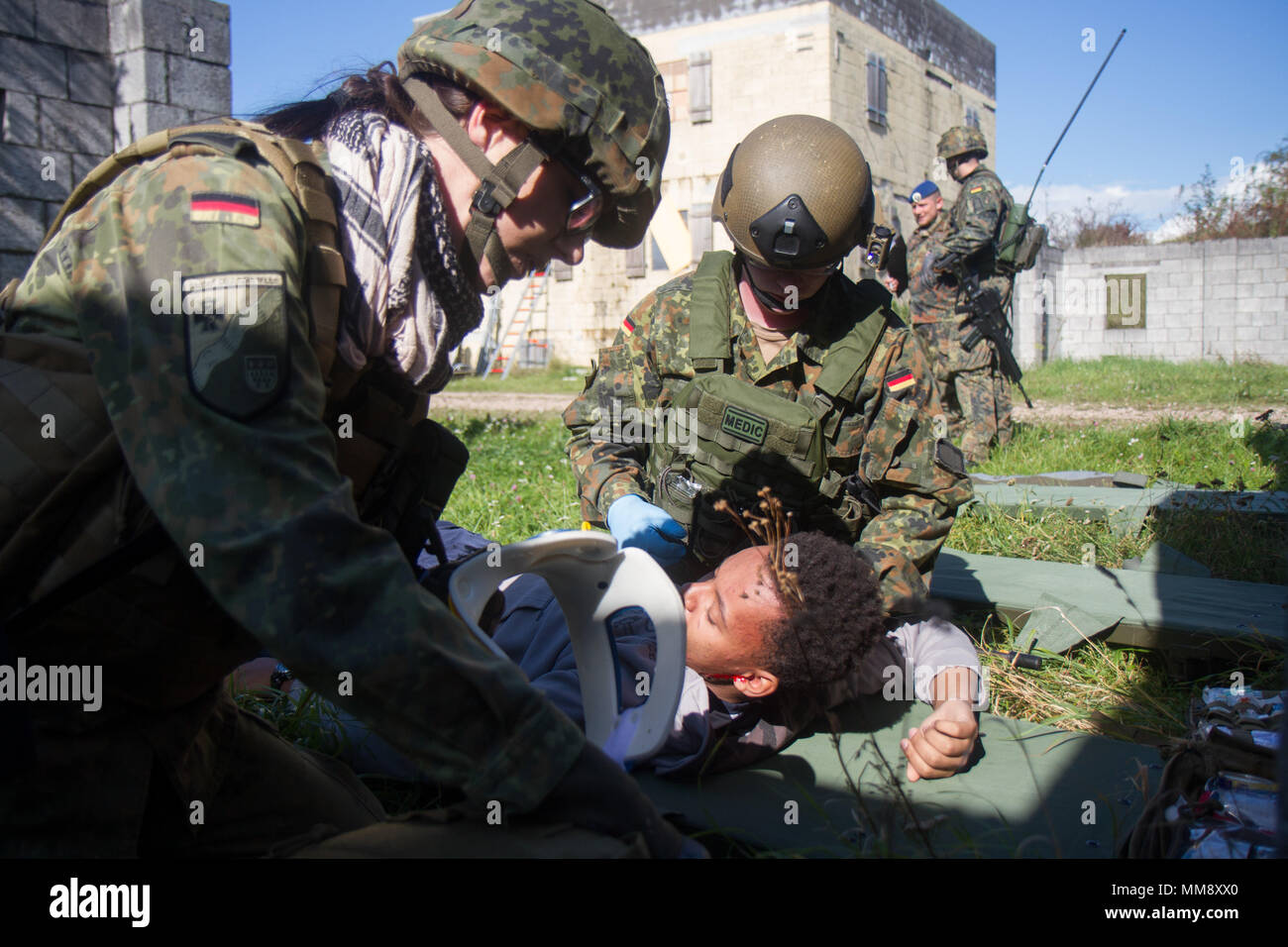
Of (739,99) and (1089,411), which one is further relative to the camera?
(739,99)

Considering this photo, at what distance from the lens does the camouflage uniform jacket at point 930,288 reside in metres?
8.11

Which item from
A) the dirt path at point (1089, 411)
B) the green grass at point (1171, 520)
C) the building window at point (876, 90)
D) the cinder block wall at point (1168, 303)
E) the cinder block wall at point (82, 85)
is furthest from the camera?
the building window at point (876, 90)

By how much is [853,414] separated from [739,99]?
17.2 meters

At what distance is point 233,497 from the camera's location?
1.12 metres

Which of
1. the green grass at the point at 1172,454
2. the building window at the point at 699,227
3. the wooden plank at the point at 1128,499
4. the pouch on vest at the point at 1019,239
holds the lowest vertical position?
the wooden plank at the point at 1128,499

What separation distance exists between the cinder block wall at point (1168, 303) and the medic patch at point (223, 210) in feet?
57.4

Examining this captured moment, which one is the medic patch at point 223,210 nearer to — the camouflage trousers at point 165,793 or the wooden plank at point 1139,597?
the camouflage trousers at point 165,793

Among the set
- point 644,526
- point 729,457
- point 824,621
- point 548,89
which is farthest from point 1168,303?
point 548,89

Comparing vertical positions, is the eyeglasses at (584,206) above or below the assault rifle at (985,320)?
below

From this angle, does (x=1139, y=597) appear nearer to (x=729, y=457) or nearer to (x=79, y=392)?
(x=729, y=457)

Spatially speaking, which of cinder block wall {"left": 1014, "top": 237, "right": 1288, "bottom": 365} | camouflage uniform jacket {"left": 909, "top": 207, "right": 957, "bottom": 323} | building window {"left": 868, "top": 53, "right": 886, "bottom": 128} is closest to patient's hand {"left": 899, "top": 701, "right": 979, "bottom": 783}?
camouflage uniform jacket {"left": 909, "top": 207, "right": 957, "bottom": 323}

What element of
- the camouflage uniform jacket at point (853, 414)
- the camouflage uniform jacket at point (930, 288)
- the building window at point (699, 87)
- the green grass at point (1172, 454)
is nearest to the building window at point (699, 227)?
the building window at point (699, 87)

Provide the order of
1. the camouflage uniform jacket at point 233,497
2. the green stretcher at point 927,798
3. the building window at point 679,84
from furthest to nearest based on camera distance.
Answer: the building window at point 679,84
the green stretcher at point 927,798
the camouflage uniform jacket at point 233,497
